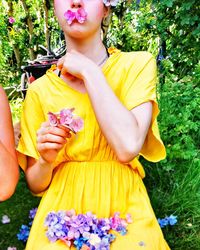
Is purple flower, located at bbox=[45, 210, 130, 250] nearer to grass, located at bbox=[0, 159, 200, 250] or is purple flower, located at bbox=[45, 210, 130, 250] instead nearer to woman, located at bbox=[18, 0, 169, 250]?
woman, located at bbox=[18, 0, 169, 250]

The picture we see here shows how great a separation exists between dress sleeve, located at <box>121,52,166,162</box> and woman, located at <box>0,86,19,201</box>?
17.5 inches

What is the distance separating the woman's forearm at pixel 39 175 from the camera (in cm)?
167

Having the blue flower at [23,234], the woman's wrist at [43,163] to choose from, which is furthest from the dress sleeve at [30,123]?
the blue flower at [23,234]

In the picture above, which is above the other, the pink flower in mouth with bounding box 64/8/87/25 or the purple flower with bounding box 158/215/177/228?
the pink flower in mouth with bounding box 64/8/87/25

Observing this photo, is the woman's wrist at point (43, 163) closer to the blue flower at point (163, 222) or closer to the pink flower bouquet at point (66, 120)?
the pink flower bouquet at point (66, 120)

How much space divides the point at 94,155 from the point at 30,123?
0.96 ft

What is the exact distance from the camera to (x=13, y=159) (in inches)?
62.5

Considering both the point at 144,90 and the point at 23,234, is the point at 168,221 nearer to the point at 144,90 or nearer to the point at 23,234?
the point at 23,234

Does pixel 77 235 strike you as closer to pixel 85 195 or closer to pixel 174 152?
pixel 85 195

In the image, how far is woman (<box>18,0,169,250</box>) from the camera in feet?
5.21

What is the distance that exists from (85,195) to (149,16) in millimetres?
3765

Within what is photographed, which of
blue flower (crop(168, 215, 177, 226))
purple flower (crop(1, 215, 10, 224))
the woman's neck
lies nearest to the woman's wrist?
the woman's neck

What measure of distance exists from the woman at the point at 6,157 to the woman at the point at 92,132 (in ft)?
0.39

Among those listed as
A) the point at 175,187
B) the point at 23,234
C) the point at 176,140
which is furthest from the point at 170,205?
the point at 23,234
